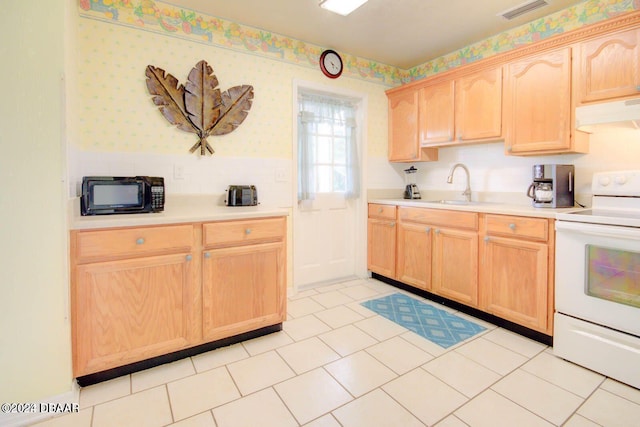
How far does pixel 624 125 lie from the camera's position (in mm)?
2104

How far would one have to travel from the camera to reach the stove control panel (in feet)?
6.08

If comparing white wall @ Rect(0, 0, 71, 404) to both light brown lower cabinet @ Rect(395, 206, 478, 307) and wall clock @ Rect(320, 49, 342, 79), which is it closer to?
wall clock @ Rect(320, 49, 342, 79)

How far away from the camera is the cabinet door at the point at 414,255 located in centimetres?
299

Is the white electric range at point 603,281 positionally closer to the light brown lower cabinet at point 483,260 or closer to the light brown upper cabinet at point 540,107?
the light brown lower cabinet at point 483,260

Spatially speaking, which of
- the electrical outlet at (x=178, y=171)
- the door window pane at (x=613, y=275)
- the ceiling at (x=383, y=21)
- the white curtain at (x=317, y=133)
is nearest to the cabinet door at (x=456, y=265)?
the door window pane at (x=613, y=275)

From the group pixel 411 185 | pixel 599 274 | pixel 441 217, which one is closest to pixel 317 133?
pixel 411 185

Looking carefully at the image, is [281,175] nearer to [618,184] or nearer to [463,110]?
[463,110]

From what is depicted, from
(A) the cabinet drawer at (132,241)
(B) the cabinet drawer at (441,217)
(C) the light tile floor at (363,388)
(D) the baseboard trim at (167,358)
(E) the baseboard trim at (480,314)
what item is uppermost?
(B) the cabinet drawer at (441,217)

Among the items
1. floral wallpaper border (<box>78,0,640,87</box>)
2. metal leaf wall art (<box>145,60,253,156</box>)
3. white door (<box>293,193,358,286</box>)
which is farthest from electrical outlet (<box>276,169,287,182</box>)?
floral wallpaper border (<box>78,0,640,87</box>)

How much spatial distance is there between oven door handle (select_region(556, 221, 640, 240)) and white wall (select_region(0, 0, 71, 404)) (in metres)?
2.82

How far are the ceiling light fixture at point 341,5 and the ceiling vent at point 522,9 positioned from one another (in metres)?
1.21

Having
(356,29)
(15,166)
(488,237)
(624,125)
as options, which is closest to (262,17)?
(356,29)

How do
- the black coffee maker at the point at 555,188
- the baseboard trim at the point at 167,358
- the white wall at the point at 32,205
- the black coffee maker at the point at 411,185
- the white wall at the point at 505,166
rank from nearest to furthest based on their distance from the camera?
the white wall at the point at 32,205, the baseboard trim at the point at 167,358, the white wall at the point at 505,166, the black coffee maker at the point at 555,188, the black coffee maker at the point at 411,185

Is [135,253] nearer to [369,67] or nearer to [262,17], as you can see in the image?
[262,17]
